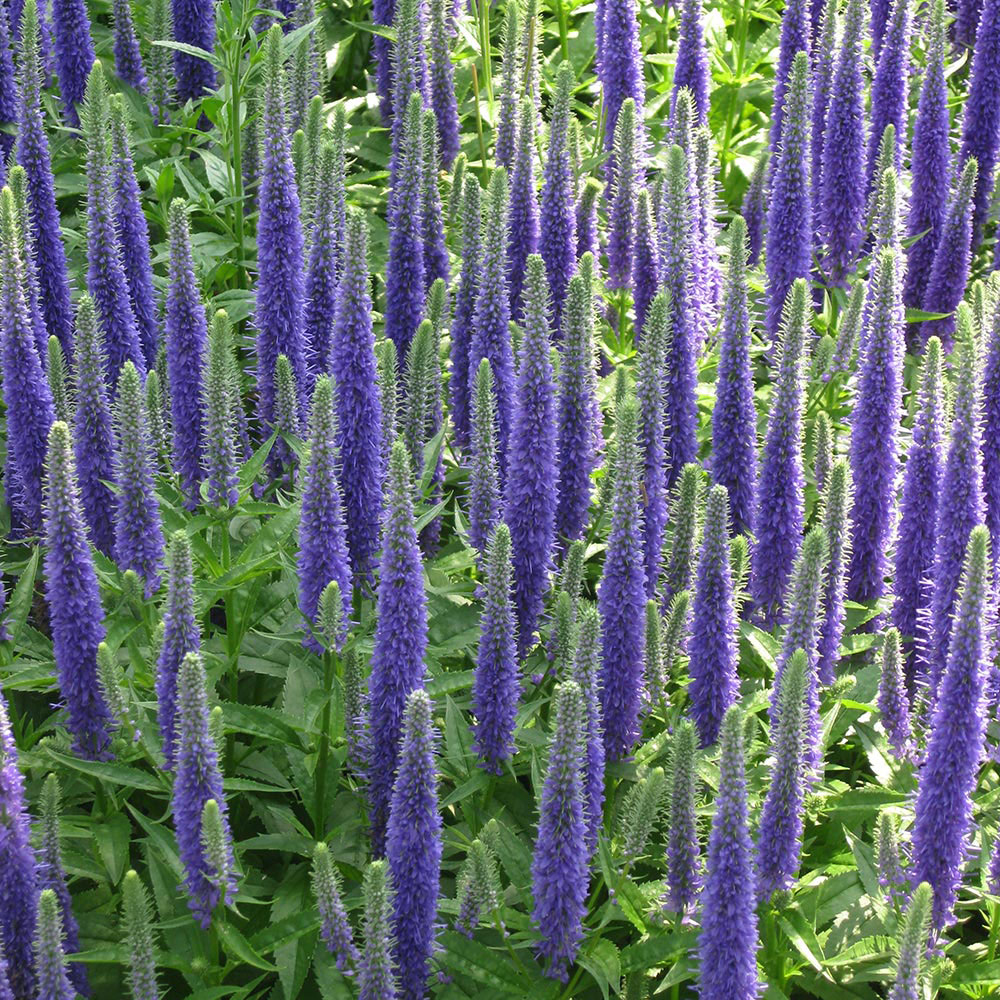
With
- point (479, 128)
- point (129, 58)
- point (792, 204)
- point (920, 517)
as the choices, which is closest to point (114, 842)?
point (920, 517)

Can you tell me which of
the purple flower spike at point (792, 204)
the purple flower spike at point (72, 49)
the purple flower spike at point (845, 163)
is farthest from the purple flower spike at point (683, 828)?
the purple flower spike at point (72, 49)

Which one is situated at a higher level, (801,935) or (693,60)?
(693,60)

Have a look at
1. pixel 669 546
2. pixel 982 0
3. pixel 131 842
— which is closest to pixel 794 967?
pixel 669 546

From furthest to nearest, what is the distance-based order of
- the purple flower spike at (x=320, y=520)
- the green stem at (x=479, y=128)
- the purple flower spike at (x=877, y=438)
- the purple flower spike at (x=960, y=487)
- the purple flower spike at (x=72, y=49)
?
1. the green stem at (x=479, y=128)
2. the purple flower spike at (x=72, y=49)
3. the purple flower spike at (x=877, y=438)
4. the purple flower spike at (x=960, y=487)
5. the purple flower spike at (x=320, y=520)

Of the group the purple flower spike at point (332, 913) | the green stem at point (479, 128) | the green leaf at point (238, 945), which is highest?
the green stem at point (479, 128)

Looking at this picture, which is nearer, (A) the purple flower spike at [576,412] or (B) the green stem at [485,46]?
(A) the purple flower spike at [576,412]

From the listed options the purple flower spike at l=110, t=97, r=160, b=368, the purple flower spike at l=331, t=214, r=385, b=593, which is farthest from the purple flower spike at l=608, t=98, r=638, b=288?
the purple flower spike at l=110, t=97, r=160, b=368

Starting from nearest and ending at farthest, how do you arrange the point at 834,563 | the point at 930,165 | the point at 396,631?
the point at 396,631 < the point at 834,563 < the point at 930,165

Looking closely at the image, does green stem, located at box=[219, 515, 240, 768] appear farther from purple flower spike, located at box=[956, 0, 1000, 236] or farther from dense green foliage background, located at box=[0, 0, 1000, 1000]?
purple flower spike, located at box=[956, 0, 1000, 236]

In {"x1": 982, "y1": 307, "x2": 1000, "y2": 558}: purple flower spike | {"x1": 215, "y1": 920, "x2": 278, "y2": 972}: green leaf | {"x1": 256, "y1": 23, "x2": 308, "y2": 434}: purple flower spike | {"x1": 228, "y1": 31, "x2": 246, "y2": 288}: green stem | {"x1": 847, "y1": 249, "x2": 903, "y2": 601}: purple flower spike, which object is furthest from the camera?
{"x1": 228, "y1": 31, "x2": 246, "y2": 288}: green stem

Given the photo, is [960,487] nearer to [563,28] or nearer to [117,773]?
[117,773]

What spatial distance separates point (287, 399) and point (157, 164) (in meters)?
2.55

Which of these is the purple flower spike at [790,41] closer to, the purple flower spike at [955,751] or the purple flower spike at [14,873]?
the purple flower spike at [955,751]

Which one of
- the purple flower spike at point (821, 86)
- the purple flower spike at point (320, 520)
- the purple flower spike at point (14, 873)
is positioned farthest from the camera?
the purple flower spike at point (821, 86)
